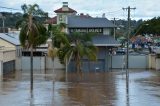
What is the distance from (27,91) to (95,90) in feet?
21.2

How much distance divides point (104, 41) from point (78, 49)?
18.7 m

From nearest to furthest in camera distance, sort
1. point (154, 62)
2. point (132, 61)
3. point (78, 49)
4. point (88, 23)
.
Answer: point (78, 49) < point (88, 23) < point (154, 62) < point (132, 61)

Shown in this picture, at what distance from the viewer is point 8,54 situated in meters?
79.3

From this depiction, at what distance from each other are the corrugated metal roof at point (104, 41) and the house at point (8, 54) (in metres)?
12.7

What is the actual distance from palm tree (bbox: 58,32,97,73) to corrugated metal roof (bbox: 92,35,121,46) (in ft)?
49.0

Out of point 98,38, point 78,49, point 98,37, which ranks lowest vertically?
point 78,49

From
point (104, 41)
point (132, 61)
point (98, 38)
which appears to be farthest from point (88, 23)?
point (132, 61)

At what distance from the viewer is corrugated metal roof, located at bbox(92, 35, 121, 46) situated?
8150cm

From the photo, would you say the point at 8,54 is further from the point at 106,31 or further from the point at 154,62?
the point at 154,62

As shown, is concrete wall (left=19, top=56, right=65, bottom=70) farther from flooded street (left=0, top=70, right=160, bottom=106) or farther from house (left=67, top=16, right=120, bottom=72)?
flooded street (left=0, top=70, right=160, bottom=106)

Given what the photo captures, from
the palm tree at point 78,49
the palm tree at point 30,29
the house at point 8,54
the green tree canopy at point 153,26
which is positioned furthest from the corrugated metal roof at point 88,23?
the green tree canopy at point 153,26

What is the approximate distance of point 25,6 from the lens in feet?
166

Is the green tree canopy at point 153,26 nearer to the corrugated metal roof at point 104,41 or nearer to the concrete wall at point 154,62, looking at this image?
the concrete wall at point 154,62

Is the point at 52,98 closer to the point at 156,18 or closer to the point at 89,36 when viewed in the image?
the point at 89,36
